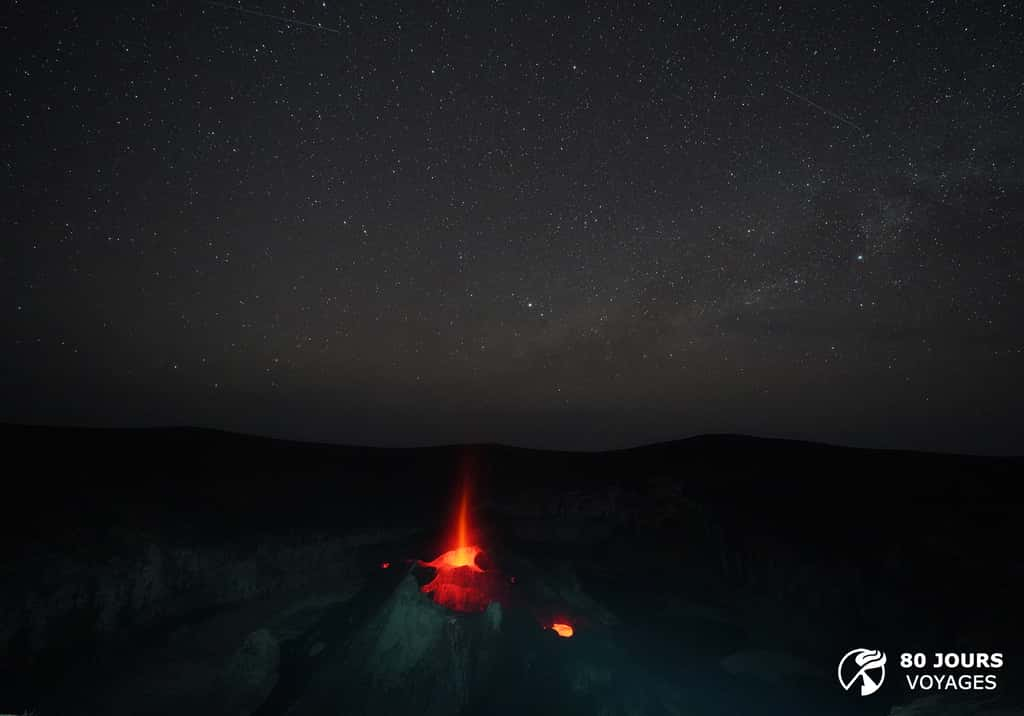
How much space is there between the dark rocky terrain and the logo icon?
1.42 ft

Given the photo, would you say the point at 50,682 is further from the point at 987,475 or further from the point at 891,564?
the point at 987,475

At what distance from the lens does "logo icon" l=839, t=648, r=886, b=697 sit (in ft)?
49.9

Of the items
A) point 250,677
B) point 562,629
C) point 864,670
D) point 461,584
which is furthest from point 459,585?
point 864,670

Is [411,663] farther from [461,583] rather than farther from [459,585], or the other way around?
[461,583]

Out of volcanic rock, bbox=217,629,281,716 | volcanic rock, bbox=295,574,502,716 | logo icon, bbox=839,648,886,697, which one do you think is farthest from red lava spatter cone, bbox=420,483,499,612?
logo icon, bbox=839,648,886,697

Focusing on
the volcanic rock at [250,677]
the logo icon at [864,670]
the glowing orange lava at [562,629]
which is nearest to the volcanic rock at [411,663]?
the volcanic rock at [250,677]

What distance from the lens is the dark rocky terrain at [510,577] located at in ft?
48.9

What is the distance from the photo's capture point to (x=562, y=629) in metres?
18.1

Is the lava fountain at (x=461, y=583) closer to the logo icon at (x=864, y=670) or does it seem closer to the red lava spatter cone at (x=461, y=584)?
the red lava spatter cone at (x=461, y=584)

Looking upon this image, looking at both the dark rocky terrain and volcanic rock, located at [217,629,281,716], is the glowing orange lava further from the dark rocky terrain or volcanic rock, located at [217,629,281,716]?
volcanic rock, located at [217,629,281,716]

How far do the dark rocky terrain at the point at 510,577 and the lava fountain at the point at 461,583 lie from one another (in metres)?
1.08

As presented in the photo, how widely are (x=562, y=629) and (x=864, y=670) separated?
11052mm

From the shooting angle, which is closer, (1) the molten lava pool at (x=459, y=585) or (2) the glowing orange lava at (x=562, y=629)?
(2) the glowing orange lava at (x=562, y=629)

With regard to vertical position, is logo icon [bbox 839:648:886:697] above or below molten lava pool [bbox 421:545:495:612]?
below
